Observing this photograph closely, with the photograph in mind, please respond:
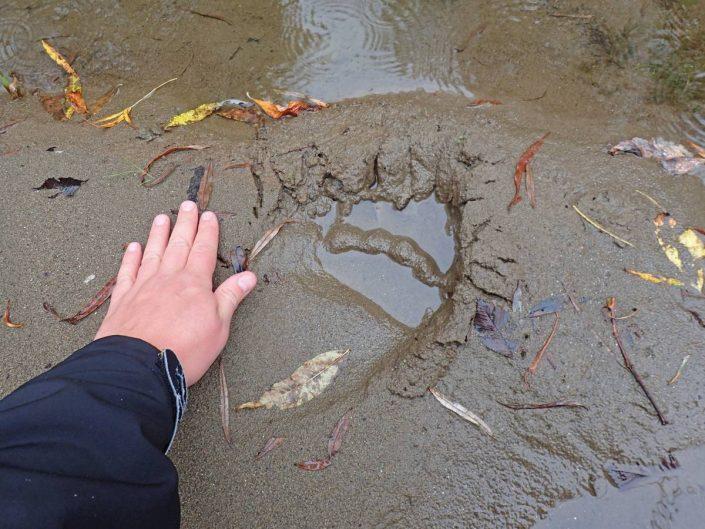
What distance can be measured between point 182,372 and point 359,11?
7.26ft

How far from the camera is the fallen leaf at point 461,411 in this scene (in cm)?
179

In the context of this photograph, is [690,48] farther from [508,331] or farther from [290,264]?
[290,264]

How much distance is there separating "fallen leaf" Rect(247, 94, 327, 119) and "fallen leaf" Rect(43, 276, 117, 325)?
3.70 feet

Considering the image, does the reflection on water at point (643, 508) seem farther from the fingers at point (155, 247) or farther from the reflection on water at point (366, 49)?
the reflection on water at point (366, 49)

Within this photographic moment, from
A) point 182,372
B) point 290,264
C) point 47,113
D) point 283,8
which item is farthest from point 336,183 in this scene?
point 47,113

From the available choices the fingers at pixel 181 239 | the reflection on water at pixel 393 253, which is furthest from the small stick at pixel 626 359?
the fingers at pixel 181 239

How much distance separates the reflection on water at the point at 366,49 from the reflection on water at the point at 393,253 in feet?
2.45

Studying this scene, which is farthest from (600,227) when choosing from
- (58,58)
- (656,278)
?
(58,58)

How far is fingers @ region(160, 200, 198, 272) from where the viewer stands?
2104 millimetres

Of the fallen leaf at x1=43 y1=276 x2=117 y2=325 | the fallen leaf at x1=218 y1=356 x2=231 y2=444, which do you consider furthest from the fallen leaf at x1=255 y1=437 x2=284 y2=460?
the fallen leaf at x1=43 y1=276 x2=117 y2=325

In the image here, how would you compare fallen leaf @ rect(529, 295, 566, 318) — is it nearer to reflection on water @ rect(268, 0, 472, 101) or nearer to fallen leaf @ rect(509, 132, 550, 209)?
fallen leaf @ rect(509, 132, 550, 209)

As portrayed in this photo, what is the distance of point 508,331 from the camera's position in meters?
1.92

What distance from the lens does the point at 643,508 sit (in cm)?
171

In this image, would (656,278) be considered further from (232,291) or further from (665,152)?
(232,291)
